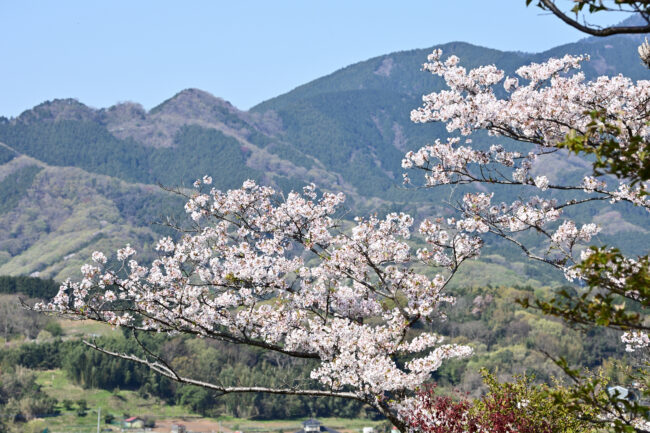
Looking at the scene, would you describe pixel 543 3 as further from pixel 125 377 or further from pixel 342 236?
pixel 125 377

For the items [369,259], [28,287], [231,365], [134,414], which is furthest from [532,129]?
[28,287]

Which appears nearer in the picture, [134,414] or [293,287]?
[293,287]

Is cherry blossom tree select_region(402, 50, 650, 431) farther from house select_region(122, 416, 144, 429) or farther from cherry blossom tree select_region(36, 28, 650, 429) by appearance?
house select_region(122, 416, 144, 429)

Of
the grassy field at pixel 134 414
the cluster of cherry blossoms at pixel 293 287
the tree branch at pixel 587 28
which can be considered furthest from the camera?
the grassy field at pixel 134 414

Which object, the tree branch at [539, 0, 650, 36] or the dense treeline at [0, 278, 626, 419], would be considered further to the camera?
the dense treeline at [0, 278, 626, 419]

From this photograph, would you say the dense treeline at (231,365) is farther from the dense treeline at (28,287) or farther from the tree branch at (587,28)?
the tree branch at (587,28)

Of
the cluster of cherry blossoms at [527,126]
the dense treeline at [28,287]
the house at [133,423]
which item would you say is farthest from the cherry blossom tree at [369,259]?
the dense treeline at [28,287]

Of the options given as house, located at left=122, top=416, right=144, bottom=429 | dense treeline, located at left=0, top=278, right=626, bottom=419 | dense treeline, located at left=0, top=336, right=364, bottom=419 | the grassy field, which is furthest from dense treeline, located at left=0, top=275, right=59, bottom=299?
house, located at left=122, top=416, right=144, bottom=429

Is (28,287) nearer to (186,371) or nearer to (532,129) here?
(186,371)

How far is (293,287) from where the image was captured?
12.4 meters

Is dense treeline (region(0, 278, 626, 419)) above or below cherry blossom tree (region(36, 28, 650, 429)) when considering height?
below

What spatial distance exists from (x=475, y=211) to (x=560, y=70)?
268 centimetres

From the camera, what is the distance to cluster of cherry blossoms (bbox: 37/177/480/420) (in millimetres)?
10828

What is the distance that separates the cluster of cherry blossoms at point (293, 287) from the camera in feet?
35.5
